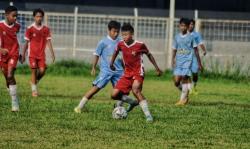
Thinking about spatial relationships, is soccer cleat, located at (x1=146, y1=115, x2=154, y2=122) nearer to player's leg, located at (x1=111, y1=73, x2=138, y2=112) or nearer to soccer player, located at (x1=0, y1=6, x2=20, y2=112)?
player's leg, located at (x1=111, y1=73, x2=138, y2=112)

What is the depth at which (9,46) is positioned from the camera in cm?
1791

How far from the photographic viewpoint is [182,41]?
20.7 meters

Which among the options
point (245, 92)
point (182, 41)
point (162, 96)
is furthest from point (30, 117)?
point (245, 92)

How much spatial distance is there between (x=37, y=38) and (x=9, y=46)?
4.02 meters

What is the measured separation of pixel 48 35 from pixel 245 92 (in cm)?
647

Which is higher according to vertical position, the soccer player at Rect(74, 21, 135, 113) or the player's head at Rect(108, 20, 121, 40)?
the player's head at Rect(108, 20, 121, 40)

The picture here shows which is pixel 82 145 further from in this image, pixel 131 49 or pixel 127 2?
pixel 127 2

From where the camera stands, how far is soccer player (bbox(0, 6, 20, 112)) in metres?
17.2

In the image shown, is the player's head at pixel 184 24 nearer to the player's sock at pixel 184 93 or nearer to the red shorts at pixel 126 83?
the player's sock at pixel 184 93

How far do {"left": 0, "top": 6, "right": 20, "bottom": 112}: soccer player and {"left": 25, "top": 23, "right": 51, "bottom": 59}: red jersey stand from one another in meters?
3.74

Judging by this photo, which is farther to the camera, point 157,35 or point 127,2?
point 127,2

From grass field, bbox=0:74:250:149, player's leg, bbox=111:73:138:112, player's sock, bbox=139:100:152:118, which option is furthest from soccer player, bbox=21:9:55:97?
player's sock, bbox=139:100:152:118

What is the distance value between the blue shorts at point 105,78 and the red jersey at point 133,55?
4.52 ft

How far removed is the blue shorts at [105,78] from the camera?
17.7 m
